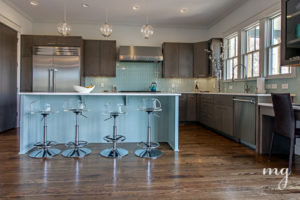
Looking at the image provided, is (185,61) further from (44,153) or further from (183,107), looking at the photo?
(44,153)

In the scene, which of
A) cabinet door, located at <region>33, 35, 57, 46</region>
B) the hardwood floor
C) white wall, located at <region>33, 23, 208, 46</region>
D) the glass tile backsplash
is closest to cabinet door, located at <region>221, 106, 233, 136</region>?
the hardwood floor

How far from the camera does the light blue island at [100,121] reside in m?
3.42

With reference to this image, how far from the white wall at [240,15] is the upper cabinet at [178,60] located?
87cm

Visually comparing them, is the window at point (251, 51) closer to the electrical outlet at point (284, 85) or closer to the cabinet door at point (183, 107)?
the electrical outlet at point (284, 85)

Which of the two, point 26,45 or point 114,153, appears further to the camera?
point 26,45

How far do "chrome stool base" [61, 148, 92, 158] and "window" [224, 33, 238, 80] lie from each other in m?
3.95

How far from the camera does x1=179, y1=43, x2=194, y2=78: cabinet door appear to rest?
6.15 m

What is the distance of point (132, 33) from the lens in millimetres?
6324

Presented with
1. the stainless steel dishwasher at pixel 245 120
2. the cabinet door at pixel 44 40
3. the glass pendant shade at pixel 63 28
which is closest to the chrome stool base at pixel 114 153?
the stainless steel dishwasher at pixel 245 120

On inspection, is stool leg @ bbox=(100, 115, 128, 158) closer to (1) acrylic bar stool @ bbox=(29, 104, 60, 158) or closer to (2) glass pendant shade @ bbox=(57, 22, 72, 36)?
(1) acrylic bar stool @ bbox=(29, 104, 60, 158)

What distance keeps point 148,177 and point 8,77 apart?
4404 millimetres

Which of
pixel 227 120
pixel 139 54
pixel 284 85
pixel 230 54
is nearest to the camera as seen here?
pixel 284 85

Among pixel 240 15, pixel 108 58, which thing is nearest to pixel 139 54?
pixel 108 58

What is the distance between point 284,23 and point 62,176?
346 centimetres
